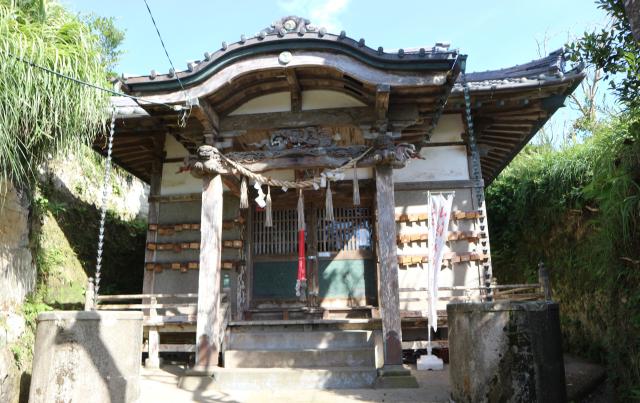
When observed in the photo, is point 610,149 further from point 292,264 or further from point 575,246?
point 292,264

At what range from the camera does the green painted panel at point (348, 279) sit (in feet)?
31.0

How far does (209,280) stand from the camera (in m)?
7.23

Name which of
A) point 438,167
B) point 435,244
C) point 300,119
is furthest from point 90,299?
point 438,167

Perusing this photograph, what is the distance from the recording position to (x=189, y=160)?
7.62 m

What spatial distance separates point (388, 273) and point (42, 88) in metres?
5.09

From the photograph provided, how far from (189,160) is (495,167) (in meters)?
7.53

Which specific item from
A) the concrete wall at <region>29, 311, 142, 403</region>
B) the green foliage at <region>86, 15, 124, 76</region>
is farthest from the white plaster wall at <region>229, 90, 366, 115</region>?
the green foliage at <region>86, 15, 124, 76</region>

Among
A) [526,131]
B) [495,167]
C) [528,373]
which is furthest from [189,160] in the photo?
[495,167]

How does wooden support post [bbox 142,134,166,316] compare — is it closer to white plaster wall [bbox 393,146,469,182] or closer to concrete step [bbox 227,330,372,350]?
concrete step [bbox 227,330,372,350]

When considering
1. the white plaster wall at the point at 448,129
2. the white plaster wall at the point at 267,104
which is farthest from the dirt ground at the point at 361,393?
the white plaster wall at the point at 448,129

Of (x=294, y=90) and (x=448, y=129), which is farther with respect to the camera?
(x=448, y=129)

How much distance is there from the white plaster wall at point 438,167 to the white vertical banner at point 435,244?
198cm

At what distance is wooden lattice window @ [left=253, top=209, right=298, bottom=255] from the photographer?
986cm

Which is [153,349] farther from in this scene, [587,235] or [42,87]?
[587,235]
